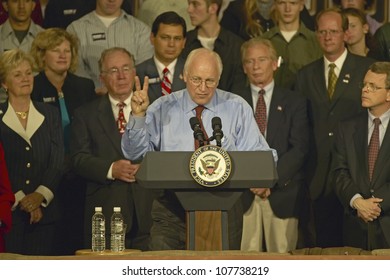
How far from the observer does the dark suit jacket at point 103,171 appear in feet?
26.5

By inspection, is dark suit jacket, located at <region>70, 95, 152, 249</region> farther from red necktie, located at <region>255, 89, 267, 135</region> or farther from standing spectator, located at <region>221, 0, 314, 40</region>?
standing spectator, located at <region>221, 0, 314, 40</region>

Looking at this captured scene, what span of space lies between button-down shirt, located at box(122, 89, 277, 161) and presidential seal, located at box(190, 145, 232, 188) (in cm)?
65

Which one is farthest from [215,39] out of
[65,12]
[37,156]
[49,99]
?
[37,156]

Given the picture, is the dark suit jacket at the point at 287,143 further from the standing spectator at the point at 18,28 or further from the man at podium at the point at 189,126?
the standing spectator at the point at 18,28

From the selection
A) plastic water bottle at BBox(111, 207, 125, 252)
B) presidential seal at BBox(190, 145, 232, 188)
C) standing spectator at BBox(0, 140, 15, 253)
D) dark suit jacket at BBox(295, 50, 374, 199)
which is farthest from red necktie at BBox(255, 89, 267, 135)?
presidential seal at BBox(190, 145, 232, 188)

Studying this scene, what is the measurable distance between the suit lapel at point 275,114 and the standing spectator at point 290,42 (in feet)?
1.24

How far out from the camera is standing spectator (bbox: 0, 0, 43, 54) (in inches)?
339

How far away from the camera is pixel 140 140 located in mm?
6426

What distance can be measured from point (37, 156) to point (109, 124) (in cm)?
53

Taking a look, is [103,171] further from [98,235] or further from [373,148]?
[373,148]

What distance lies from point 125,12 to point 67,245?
172 cm

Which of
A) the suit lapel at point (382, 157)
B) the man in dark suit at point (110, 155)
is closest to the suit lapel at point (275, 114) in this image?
the suit lapel at point (382, 157)

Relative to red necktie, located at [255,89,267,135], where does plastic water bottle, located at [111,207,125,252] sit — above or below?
below

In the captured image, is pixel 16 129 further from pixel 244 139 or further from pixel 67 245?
pixel 244 139
